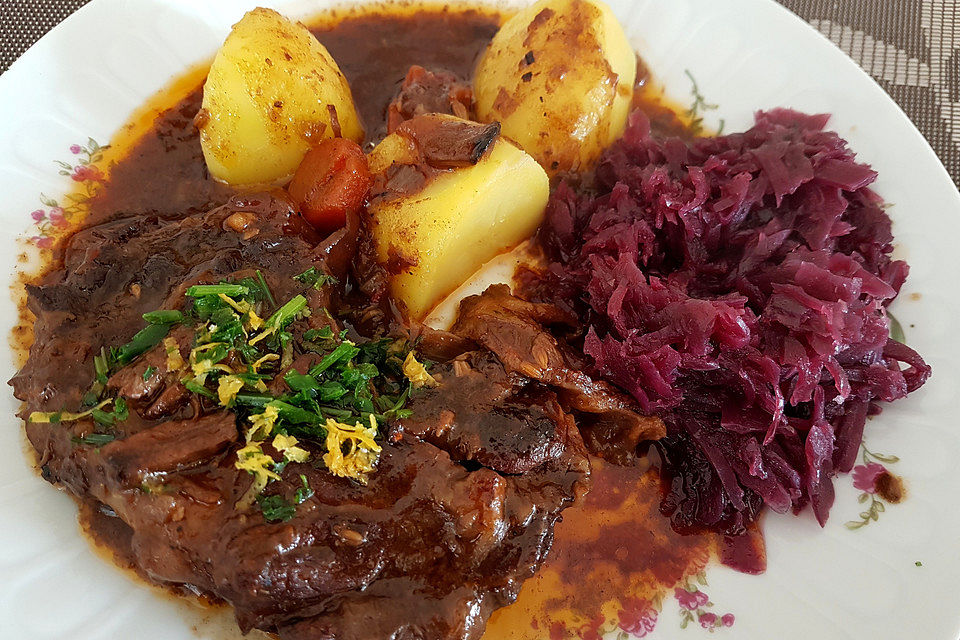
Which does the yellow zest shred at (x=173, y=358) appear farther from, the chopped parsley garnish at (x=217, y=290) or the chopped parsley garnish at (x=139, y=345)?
the chopped parsley garnish at (x=217, y=290)

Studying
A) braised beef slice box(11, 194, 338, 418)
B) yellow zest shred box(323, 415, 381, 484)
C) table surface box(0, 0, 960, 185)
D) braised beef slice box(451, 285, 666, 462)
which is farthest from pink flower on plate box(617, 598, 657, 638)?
table surface box(0, 0, 960, 185)

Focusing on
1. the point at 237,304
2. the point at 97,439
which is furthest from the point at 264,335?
the point at 97,439

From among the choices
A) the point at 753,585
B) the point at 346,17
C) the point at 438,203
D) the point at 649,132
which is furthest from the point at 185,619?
the point at 346,17

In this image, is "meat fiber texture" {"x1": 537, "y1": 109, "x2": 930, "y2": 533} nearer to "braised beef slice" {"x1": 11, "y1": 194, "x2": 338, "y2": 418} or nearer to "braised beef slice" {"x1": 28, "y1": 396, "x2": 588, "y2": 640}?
"braised beef slice" {"x1": 28, "y1": 396, "x2": 588, "y2": 640}

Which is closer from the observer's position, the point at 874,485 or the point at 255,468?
the point at 255,468

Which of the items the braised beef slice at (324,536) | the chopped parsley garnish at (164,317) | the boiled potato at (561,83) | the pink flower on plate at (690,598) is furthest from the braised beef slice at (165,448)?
the boiled potato at (561,83)

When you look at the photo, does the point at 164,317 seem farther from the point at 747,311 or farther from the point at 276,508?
the point at 747,311
